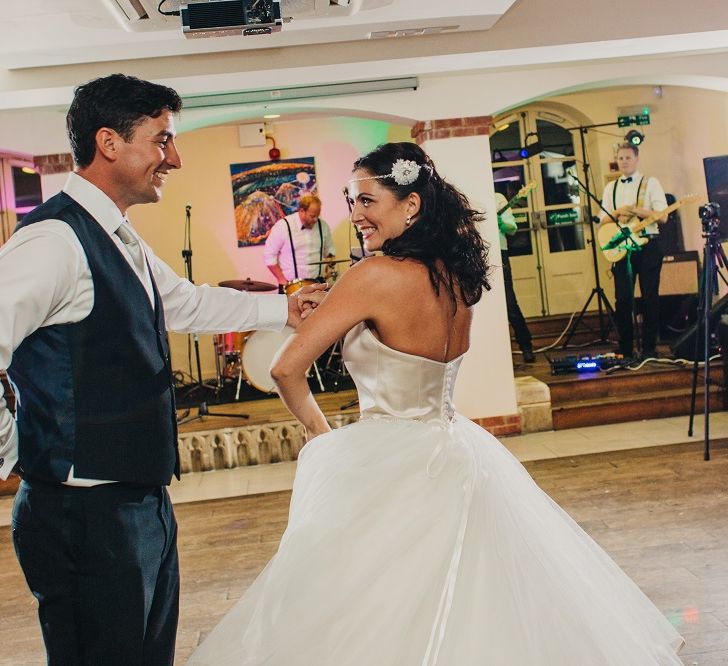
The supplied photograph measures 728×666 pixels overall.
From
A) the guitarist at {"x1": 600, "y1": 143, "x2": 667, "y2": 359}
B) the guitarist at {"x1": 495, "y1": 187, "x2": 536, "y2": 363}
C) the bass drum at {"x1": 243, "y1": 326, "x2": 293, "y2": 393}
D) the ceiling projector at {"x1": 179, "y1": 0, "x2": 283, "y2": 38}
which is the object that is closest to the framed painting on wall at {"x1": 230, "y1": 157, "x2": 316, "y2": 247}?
the bass drum at {"x1": 243, "y1": 326, "x2": 293, "y2": 393}

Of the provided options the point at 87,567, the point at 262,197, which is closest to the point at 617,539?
the point at 87,567

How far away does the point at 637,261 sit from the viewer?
7602 mm

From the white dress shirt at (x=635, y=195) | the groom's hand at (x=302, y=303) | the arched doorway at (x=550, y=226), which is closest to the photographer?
the groom's hand at (x=302, y=303)

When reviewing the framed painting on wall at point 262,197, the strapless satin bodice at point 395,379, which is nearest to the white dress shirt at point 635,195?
the framed painting on wall at point 262,197

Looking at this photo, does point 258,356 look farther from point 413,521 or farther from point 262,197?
point 413,521

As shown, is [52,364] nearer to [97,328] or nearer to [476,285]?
[97,328]

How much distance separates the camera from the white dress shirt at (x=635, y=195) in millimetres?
7648

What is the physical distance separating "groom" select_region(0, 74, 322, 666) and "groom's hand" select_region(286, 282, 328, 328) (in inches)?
24.3

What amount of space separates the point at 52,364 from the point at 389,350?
80 cm

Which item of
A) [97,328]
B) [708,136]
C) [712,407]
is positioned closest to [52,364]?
[97,328]

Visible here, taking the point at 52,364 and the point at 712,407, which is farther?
the point at 712,407

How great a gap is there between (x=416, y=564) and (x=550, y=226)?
29.6 feet

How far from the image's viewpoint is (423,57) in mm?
5465

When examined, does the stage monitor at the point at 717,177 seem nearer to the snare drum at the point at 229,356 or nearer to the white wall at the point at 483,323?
the white wall at the point at 483,323
